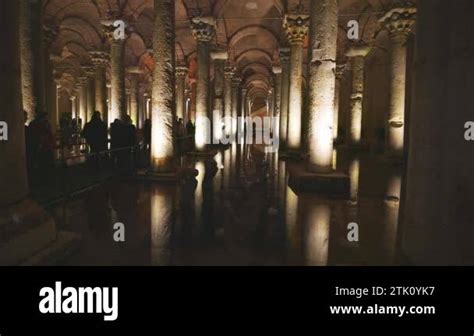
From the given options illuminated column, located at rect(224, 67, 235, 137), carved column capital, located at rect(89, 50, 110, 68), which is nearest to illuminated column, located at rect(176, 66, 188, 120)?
illuminated column, located at rect(224, 67, 235, 137)

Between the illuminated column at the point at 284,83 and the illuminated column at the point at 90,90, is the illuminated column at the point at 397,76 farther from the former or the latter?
the illuminated column at the point at 90,90

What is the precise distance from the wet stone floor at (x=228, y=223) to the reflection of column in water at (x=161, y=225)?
0.01 metres

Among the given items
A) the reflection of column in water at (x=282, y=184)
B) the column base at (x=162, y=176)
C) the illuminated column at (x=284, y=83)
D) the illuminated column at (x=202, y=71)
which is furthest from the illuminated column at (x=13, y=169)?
the illuminated column at (x=284, y=83)

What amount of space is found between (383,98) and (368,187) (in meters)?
16.1

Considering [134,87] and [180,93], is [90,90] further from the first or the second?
[180,93]

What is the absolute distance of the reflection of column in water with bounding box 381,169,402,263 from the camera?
4180 millimetres

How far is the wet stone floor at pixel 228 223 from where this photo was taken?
387cm

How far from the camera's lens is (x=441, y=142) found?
3367 millimetres

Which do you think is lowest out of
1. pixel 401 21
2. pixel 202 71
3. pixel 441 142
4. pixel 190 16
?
pixel 441 142

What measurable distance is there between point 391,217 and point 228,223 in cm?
265

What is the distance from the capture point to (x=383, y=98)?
22641 millimetres

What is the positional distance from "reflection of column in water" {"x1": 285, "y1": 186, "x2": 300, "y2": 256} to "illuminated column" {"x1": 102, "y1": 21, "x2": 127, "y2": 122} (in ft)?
29.3

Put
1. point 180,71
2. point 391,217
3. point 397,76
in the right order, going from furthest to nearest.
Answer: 1. point 180,71
2. point 397,76
3. point 391,217

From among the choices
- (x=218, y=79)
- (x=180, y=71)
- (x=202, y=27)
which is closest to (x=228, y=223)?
(x=202, y=27)
